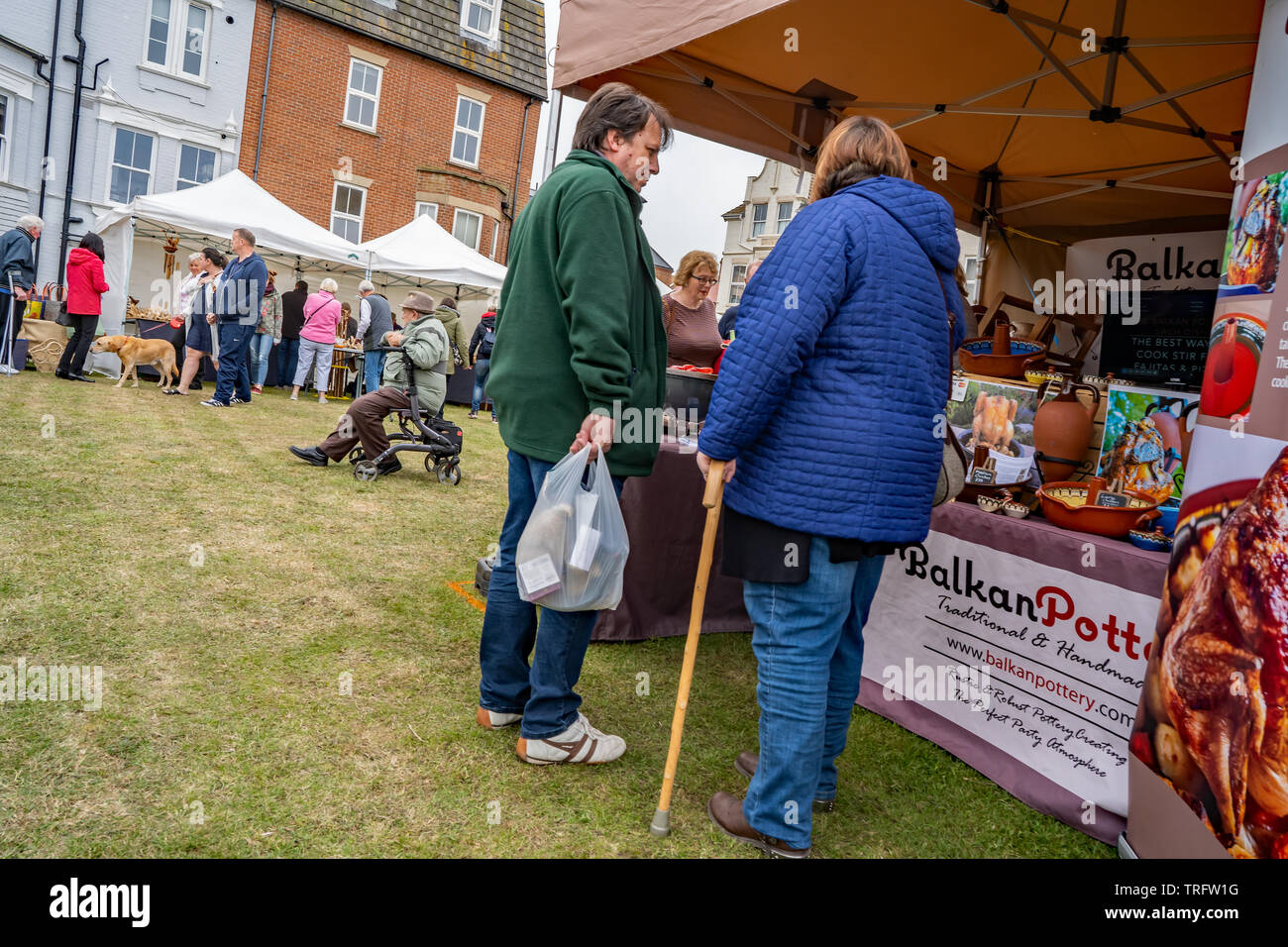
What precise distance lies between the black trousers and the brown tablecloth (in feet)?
31.0

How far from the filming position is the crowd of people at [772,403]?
197cm

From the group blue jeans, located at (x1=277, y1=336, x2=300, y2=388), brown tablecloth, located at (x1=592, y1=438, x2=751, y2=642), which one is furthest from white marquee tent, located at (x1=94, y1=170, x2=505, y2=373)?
brown tablecloth, located at (x1=592, y1=438, x2=751, y2=642)

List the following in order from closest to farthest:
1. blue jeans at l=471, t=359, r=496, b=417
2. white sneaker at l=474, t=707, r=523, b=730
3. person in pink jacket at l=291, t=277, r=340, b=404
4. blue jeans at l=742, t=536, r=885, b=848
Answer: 1. blue jeans at l=742, t=536, r=885, b=848
2. white sneaker at l=474, t=707, r=523, b=730
3. person in pink jacket at l=291, t=277, r=340, b=404
4. blue jeans at l=471, t=359, r=496, b=417

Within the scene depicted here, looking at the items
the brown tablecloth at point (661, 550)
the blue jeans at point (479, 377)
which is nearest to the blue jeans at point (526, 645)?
the brown tablecloth at point (661, 550)

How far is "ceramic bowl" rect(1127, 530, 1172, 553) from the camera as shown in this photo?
245 cm

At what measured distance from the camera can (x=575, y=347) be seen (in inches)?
88.4

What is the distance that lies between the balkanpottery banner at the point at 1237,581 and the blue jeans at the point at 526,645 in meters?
1.51

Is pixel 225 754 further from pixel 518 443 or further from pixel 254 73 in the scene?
pixel 254 73

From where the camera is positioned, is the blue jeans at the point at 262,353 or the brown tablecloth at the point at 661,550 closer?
the brown tablecloth at the point at 661,550

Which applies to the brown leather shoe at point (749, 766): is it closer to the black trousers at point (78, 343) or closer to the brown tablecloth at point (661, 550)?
the brown tablecloth at point (661, 550)

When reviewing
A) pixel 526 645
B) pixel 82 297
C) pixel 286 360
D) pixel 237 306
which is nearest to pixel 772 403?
pixel 526 645

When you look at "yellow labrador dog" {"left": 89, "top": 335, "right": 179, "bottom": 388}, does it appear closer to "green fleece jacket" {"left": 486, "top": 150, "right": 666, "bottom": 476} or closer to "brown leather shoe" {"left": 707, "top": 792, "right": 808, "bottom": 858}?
"green fleece jacket" {"left": 486, "top": 150, "right": 666, "bottom": 476}

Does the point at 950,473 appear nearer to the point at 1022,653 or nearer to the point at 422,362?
the point at 1022,653
